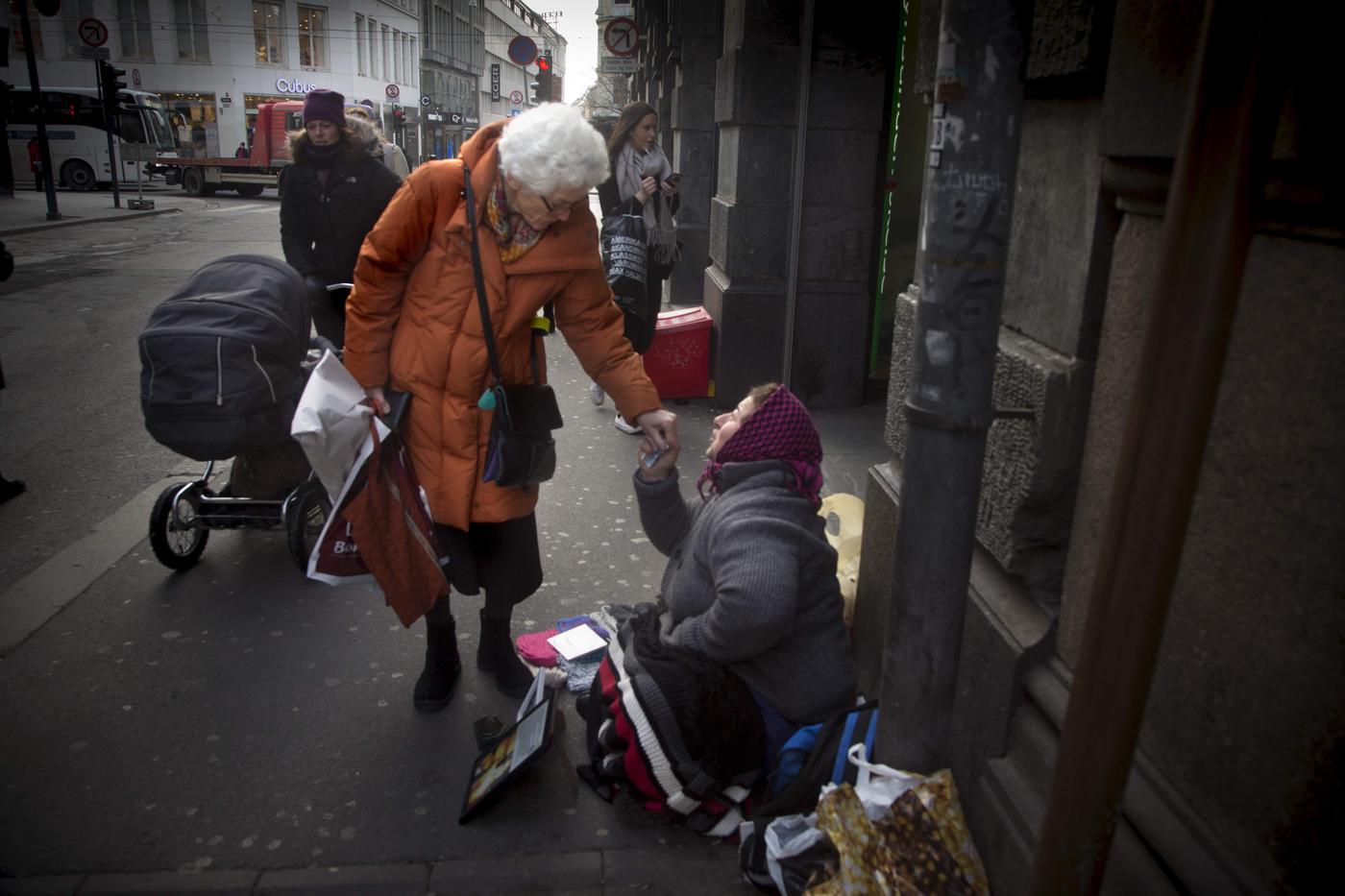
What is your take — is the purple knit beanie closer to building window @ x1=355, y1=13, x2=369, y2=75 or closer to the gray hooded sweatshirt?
the gray hooded sweatshirt

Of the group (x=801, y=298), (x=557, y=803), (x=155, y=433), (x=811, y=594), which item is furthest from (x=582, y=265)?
(x=801, y=298)

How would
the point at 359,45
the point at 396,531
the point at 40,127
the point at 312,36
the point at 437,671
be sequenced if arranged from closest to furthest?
the point at 396,531 < the point at 437,671 < the point at 40,127 < the point at 312,36 < the point at 359,45

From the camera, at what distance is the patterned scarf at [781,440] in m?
2.68

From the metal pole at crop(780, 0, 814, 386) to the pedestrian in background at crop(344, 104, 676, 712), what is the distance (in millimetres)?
3366

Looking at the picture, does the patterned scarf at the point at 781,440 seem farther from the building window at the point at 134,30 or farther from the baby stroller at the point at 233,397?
the building window at the point at 134,30

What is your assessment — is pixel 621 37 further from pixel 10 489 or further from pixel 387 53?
pixel 387 53

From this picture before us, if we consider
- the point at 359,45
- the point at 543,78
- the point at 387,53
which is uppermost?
the point at 387,53

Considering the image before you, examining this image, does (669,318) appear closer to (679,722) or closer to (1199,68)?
(679,722)

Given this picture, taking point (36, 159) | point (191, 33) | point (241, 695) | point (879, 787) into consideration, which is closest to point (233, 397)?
point (241, 695)

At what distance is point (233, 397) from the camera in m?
3.71

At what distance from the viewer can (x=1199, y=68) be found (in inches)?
42.6

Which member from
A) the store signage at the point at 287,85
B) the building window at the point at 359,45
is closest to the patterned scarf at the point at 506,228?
the store signage at the point at 287,85

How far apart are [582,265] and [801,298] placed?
3645 millimetres

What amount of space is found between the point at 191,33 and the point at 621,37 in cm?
3350
